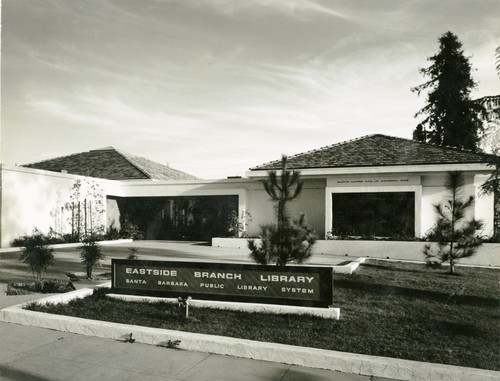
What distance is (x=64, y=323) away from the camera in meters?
5.59

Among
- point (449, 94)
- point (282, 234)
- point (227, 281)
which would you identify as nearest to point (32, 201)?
point (282, 234)

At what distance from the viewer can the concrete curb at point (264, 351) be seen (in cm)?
410

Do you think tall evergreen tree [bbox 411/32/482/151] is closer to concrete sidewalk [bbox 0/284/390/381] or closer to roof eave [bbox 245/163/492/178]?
roof eave [bbox 245/163/492/178]

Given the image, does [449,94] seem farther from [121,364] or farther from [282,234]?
[121,364]

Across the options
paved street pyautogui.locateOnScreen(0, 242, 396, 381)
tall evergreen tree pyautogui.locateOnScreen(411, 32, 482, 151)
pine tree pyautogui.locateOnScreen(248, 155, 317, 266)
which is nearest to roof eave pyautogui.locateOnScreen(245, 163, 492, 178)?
pine tree pyautogui.locateOnScreen(248, 155, 317, 266)

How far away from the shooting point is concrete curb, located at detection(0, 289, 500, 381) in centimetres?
410

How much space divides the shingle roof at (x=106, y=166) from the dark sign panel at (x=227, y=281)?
58.3 feet

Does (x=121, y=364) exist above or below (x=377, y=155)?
below

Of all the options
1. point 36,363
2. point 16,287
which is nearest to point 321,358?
point 36,363

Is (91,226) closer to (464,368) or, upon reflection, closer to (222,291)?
(222,291)

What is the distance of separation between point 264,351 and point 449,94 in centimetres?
3218

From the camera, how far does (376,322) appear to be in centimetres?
598

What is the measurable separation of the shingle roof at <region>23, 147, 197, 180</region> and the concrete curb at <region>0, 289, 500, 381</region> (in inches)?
747

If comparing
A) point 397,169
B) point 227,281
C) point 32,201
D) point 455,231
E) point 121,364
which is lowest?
point 121,364
